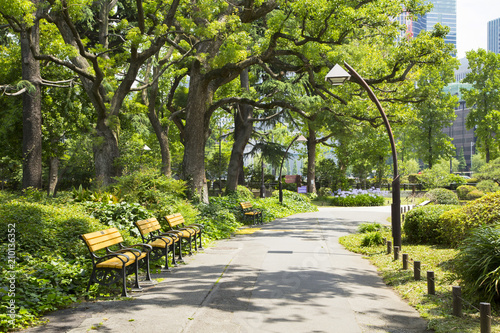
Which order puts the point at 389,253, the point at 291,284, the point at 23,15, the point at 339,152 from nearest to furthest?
the point at 291,284
the point at 389,253
the point at 23,15
the point at 339,152

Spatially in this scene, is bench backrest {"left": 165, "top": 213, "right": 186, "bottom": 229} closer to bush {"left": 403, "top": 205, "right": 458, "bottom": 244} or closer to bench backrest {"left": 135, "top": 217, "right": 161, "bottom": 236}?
bench backrest {"left": 135, "top": 217, "right": 161, "bottom": 236}

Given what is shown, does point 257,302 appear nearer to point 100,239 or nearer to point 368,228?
point 100,239

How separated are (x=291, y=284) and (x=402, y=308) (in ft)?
6.50

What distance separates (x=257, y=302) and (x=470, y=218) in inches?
229

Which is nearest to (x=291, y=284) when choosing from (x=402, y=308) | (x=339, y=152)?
(x=402, y=308)

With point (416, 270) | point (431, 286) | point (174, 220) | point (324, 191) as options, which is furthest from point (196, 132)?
point (324, 191)

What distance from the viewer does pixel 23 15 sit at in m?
12.8

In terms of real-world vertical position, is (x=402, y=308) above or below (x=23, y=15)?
below

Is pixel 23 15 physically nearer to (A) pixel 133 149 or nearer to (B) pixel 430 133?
(A) pixel 133 149

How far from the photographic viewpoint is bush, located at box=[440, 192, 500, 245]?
8852mm

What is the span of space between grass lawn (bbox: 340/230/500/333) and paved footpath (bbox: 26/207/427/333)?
0.19m

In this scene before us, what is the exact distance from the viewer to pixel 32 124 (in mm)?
15703

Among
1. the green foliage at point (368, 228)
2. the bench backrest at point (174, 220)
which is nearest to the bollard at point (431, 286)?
the bench backrest at point (174, 220)

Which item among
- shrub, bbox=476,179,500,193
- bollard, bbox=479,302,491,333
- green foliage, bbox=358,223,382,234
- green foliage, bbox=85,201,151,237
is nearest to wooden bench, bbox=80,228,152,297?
green foliage, bbox=85,201,151,237
